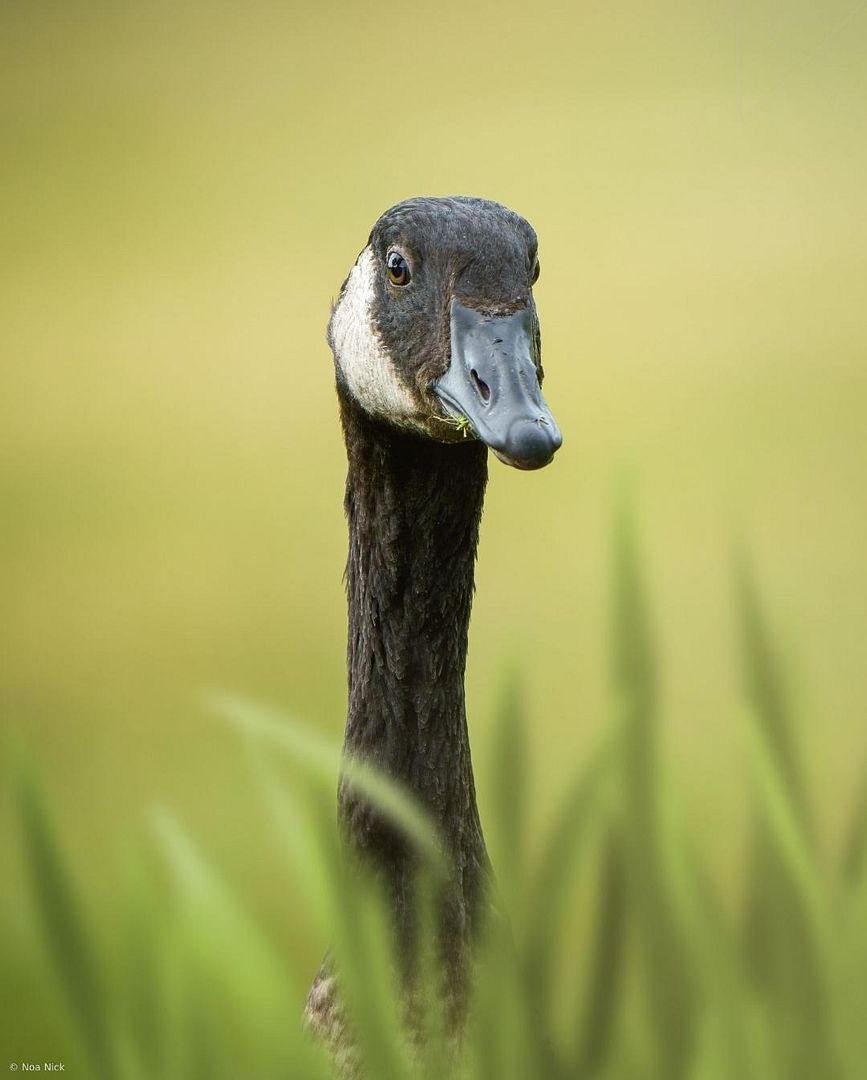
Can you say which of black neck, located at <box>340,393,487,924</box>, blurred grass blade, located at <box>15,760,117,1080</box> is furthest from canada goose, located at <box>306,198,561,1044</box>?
blurred grass blade, located at <box>15,760,117,1080</box>

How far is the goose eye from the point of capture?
71cm

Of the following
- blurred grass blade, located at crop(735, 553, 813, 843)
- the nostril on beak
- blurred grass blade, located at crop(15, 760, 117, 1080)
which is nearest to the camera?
blurred grass blade, located at crop(15, 760, 117, 1080)

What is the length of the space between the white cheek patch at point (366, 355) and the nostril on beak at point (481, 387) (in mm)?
82

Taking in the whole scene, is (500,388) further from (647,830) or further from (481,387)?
(647,830)

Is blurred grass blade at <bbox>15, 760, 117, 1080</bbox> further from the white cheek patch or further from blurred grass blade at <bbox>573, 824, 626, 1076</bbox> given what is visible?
the white cheek patch

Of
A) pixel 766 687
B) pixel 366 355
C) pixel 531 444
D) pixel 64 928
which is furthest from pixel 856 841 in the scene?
pixel 366 355

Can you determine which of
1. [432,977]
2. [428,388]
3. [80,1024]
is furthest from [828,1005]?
[428,388]

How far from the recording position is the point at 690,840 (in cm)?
44

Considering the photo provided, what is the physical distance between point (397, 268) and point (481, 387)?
149mm

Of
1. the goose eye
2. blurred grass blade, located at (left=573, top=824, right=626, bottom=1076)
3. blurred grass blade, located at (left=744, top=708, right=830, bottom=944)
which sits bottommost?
blurred grass blade, located at (left=573, top=824, right=626, bottom=1076)

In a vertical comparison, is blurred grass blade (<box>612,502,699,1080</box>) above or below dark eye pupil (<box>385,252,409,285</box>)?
below

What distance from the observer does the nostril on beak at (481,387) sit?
598 millimetres

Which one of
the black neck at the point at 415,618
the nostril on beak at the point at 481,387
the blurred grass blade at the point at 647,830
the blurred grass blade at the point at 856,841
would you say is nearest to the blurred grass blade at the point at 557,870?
the blurred grass blade at the point at 647,830

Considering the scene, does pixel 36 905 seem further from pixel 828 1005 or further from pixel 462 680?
pixel 462 680
